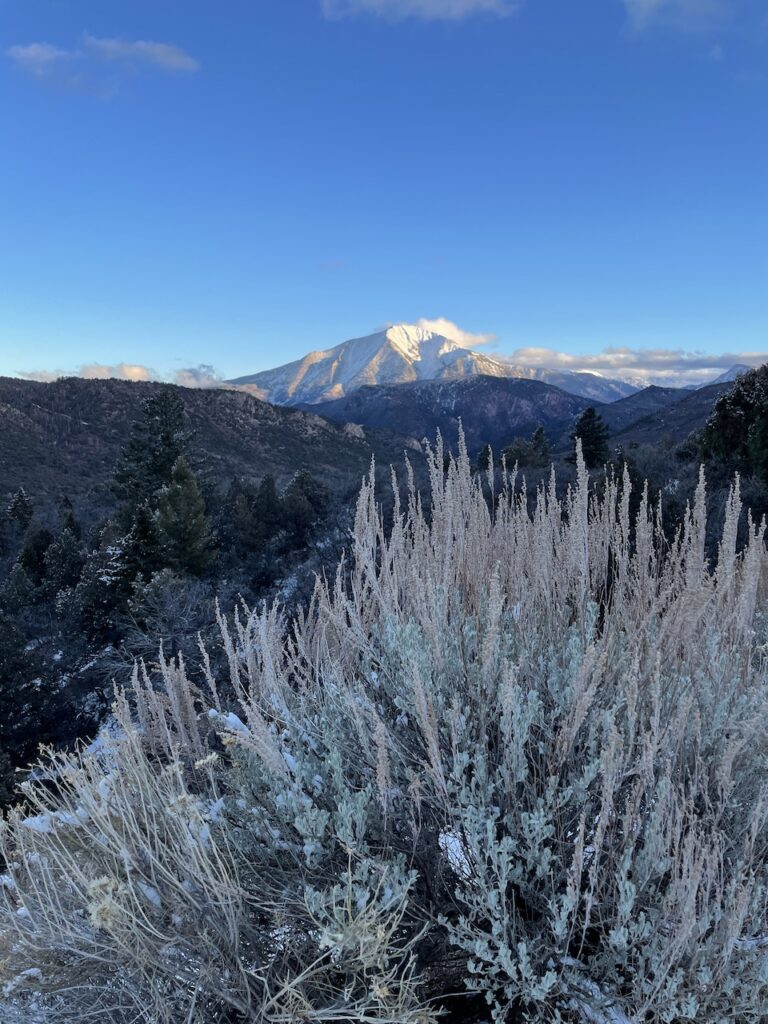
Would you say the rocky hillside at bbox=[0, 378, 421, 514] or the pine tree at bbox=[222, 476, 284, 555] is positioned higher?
the rocky hillside at bbox=[0, 378, 421, 514]

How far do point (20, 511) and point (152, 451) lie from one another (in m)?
15.2

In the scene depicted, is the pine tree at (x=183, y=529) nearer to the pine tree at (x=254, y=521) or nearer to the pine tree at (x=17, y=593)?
the pine tree at (x=254, y=521)

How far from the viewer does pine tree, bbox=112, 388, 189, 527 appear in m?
27.6

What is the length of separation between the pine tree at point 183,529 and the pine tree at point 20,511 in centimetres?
2036

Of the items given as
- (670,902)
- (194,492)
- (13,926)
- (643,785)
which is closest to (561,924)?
(670,902)

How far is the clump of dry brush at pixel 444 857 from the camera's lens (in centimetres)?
144

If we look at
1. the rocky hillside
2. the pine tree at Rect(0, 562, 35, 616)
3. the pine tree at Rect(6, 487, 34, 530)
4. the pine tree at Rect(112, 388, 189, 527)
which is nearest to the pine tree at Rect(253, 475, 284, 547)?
the pine tree at Rect(112, 388, 189, 527)

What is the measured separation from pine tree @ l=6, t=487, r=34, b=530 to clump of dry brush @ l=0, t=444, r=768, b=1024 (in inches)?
1594

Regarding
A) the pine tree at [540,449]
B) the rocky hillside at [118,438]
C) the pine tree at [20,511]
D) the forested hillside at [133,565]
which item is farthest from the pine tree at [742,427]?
the pine tree at [20,511]

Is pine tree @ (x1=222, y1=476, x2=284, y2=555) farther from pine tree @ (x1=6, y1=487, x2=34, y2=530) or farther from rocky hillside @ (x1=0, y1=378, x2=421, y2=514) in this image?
rocky hillside @ (x1=0, y1=378, x2=421, y2=514)

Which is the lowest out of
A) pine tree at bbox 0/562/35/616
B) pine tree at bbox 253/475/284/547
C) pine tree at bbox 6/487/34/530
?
pine tree at bbox 0/562/35/616

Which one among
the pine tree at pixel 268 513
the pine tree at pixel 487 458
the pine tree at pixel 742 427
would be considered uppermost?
the pine tree at pixel 742 427

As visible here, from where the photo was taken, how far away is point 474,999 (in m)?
1.78

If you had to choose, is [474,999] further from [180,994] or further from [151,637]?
[151,637]
